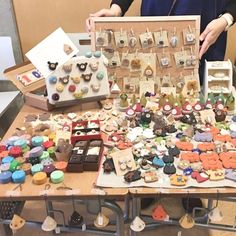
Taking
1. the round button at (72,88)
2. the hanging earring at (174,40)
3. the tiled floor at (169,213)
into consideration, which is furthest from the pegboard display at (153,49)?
the tiled floor at (169,213)

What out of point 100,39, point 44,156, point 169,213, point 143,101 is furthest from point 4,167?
point 169,213

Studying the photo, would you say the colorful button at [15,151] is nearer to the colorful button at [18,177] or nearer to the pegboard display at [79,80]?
the colorful button at [18,177]

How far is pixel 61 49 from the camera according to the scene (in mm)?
1478

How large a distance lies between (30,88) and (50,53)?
0.20m

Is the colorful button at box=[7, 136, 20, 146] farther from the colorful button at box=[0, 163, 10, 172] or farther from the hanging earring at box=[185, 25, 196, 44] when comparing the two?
the hanging earring at box=[185, 25, 196, 44]

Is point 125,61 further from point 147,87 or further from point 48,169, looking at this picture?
point 48,169

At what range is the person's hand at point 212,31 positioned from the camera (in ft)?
4.81

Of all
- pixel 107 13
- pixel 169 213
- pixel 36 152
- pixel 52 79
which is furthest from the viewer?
pixel 169 213

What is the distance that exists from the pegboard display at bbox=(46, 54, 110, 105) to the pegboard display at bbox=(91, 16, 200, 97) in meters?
0.13

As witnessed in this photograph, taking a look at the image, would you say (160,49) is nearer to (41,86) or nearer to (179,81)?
(179,81)

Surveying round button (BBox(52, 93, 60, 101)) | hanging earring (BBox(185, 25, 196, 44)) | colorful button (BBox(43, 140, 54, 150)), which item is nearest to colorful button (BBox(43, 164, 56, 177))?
colorful button (BBox(43, 140, 54, 150))

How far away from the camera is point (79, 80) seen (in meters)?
1.45

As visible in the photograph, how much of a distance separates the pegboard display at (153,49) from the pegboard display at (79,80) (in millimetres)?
127

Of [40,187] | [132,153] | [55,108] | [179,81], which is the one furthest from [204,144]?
[55,108]
